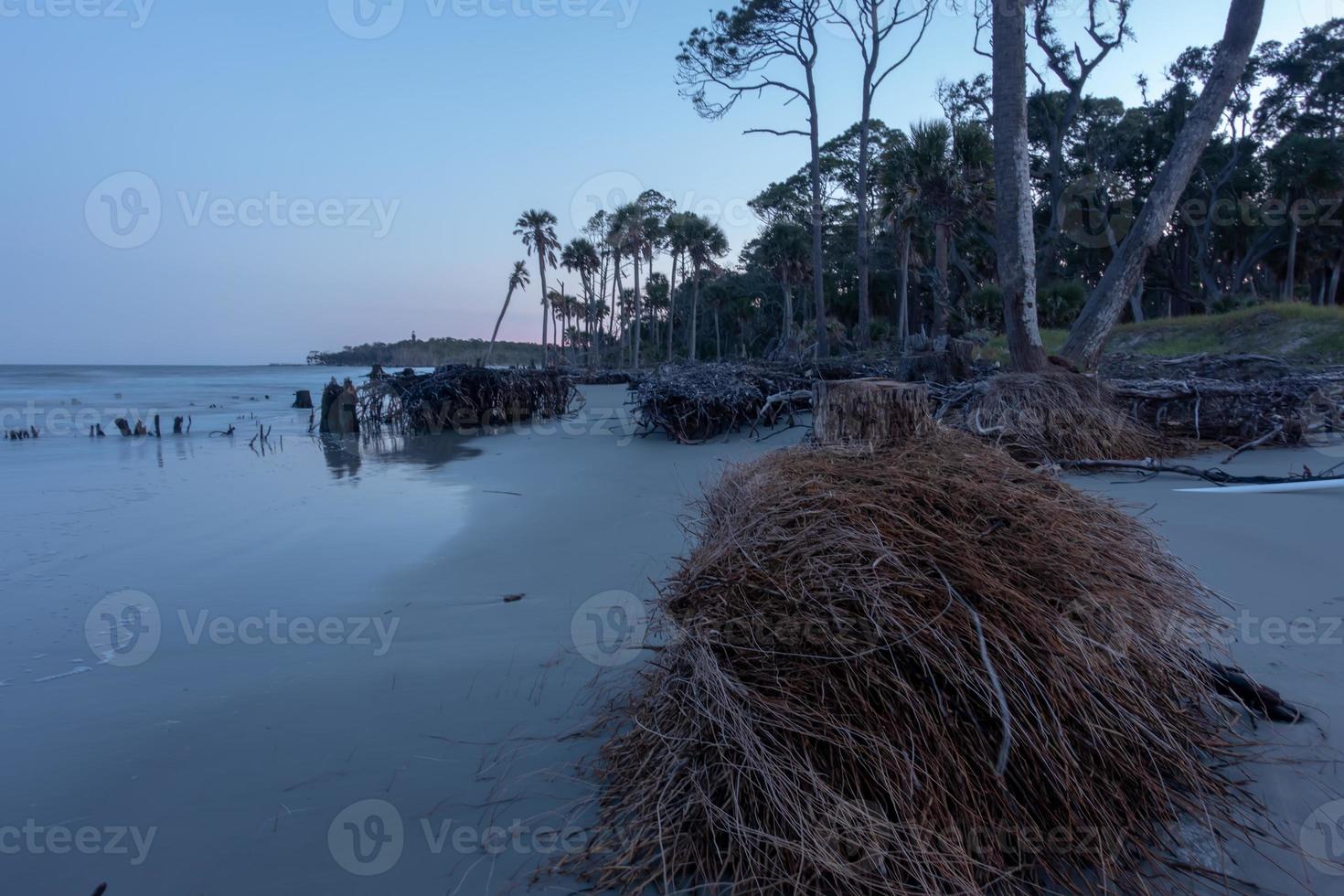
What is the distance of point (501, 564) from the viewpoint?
566 centimetres

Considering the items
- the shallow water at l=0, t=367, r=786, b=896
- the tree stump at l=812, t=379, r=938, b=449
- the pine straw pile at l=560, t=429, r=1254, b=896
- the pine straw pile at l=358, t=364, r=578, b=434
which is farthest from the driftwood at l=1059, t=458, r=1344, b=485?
the pine straw pile at l=358, t=364, r=578, b=434

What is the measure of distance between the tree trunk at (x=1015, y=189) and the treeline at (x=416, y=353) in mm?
87745

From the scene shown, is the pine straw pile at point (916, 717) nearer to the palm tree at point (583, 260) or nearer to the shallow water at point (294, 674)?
the shallow water at point (294, 674)

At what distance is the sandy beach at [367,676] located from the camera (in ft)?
7.62

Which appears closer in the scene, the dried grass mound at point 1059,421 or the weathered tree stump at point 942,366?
the dried grass mound at point 1059,421

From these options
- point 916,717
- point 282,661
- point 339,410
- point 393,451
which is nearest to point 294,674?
point 282,661

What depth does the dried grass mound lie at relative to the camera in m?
8.24

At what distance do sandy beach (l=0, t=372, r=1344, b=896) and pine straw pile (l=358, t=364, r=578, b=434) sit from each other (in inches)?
392

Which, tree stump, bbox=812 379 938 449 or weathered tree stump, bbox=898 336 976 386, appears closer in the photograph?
tree stump, bbox=812 379 938 449

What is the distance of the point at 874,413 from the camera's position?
4117mm

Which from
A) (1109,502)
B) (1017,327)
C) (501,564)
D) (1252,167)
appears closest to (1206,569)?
(1109,502)

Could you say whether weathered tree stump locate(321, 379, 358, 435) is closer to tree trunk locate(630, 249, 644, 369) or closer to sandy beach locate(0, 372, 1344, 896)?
sandy beach locate(0, 372, 1344, 896)

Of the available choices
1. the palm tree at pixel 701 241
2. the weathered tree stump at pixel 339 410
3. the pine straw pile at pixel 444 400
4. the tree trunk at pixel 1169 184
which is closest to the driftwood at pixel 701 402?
the tree trunk at pixel 1169 184

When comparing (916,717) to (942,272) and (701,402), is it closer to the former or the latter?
(701,402)
